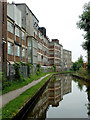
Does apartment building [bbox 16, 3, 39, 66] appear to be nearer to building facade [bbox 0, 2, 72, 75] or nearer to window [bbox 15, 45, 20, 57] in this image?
building facade [bbox 0, 2, 72, 75]

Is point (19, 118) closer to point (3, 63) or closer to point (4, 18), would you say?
point (3, 63)

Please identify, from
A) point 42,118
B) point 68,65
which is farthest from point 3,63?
point 68,65

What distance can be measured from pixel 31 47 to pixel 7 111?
90.7ft

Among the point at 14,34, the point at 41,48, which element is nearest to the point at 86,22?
the point at 14,34

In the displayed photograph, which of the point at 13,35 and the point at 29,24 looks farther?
the point at 29,24

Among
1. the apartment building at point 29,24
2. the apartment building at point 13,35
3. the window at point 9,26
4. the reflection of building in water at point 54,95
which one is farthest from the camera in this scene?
the apartment building at point 29,24

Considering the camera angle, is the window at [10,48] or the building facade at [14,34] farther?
the window at [10,48]

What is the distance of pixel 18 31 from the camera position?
26031 mm

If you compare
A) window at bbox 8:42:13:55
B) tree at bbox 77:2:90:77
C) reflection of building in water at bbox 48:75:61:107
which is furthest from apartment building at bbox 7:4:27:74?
tree at bbox 77:2:90:77

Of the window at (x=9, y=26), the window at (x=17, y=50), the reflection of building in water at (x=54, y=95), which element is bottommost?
the reflection of building in water at (x=54, y=95)

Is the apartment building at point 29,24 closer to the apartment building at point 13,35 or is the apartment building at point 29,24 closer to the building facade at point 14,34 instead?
the building facade at point 14,34

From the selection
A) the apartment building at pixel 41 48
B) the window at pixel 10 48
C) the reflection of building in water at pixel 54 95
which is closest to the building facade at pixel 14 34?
the window at pixel 10 48

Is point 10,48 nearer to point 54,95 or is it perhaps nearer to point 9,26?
point 9,26

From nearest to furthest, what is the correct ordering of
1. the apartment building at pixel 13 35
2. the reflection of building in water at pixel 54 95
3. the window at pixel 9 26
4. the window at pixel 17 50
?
the reflection of building in water at pixel 54 95 < the window at pixel 9 26 < the apartment building at pixel 13 35 < the window at pixel 17 50
